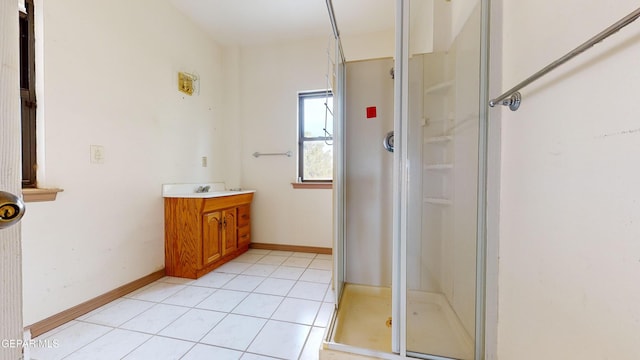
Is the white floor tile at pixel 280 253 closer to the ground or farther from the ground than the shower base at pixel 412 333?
closer to the ground

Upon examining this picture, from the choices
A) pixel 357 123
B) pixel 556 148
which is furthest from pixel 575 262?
pixel 357 123

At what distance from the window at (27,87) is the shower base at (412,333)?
202 cm

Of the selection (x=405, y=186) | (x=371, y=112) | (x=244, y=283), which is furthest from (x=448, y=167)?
(x=244, y=283)

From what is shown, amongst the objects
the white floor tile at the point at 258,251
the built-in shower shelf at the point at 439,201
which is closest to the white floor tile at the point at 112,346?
the white floor tile at the point at 258,251

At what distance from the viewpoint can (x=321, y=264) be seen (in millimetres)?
2668

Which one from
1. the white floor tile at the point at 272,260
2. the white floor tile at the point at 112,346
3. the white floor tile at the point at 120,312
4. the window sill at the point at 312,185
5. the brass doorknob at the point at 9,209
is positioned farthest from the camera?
the window sill at the point at 312,185

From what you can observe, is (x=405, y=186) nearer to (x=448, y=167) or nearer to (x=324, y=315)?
(x=448, y=167)

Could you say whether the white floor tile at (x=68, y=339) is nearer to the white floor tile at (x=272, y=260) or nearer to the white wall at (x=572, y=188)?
the white floor tile at (x=272, y=260)

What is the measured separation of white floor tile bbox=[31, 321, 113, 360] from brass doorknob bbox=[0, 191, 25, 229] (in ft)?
4.84

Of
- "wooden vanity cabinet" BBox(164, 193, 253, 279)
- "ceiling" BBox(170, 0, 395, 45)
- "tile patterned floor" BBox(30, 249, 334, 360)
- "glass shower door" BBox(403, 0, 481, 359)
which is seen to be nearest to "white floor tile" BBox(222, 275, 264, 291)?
"tile patterned floor" BBox(30, 249, 334, 360)

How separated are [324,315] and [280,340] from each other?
359 millimetres

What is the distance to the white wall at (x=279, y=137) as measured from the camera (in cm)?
302

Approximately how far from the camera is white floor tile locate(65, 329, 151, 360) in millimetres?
1271

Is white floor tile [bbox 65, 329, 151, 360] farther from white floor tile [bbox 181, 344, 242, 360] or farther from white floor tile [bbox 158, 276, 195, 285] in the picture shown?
white floor tile [bbox 158, 276, 195, 285]
